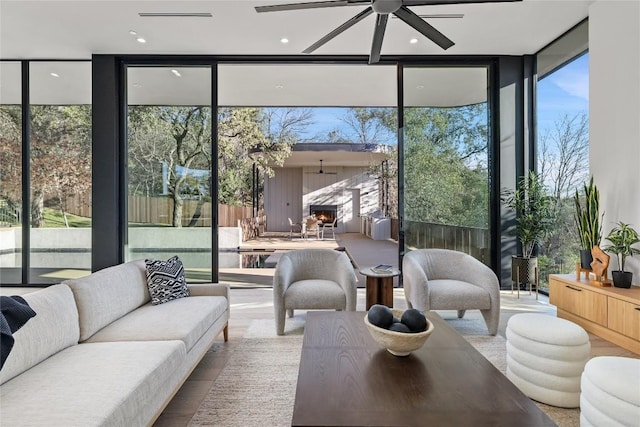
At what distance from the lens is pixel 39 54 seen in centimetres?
513

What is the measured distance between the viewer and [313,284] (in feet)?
12.0

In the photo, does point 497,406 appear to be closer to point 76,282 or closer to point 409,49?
point 76,282

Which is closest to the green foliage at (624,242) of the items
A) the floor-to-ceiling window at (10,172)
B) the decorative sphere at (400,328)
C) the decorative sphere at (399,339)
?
the decorative sphere at (399,339)

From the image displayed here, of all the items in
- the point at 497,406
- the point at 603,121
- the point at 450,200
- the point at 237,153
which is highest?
the point at 237,153

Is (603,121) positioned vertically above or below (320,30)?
below

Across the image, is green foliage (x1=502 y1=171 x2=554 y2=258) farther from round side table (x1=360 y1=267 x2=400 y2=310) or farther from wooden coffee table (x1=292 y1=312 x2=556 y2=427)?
wooden coffee table (x1=292 y1=312 x2=556 y2=427)

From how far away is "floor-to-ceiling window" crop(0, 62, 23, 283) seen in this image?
532 cm

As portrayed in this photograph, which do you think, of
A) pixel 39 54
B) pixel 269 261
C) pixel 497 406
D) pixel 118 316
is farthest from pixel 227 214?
pixel 497 406

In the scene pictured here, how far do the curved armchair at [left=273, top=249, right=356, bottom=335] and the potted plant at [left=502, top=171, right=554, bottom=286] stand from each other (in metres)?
2.56

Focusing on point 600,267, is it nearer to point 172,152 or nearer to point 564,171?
point 564,171

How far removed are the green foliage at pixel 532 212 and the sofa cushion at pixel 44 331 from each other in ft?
16.2

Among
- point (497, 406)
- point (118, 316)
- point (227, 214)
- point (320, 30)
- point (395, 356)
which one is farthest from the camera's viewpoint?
point (227, 214)

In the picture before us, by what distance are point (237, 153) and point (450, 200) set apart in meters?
8.88

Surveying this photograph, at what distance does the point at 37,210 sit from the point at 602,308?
7200mm
